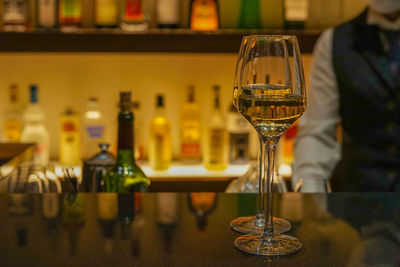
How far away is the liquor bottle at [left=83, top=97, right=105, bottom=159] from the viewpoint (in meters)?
2.13

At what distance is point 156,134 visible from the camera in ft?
7.27

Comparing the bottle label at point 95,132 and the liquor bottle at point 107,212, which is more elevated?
the liquor bottle at point 107,212

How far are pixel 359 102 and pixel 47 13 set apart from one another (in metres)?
1.11

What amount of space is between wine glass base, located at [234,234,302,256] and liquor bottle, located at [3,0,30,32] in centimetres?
167

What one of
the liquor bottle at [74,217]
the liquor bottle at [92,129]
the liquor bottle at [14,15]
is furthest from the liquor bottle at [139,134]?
the liquor bottle at [74,217]

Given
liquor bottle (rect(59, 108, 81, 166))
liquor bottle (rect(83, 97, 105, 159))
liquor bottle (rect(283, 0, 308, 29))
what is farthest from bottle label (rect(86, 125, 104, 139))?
liquor bottle (rect(283, 0, 308, 29))

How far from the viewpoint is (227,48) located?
2.06 m

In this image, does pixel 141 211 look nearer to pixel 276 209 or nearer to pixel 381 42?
pixel 276 209

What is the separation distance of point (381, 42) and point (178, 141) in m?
0.86

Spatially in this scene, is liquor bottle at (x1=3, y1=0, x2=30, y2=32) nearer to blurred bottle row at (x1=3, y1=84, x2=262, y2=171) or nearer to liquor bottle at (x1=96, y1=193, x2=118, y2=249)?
blurred bottle row at (x1=3, y1=84, x2=262, y2=171)

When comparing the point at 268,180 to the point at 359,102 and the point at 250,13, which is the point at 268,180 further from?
the point at 250,13

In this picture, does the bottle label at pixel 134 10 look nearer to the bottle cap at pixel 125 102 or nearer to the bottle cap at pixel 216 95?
the bottle cap at pixel 216 95

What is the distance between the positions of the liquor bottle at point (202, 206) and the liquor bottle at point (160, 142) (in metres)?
1.29

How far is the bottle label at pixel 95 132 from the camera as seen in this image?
213cm
